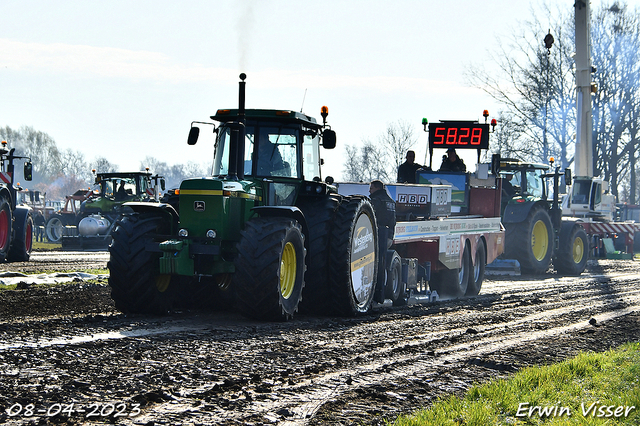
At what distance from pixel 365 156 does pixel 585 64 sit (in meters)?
25.7

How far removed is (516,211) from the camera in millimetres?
18719

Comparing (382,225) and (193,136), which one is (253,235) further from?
(382,225)

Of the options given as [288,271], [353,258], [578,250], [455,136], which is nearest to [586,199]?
[578,250]

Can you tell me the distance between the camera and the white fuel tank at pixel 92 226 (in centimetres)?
2568

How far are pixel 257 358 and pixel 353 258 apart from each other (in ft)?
11.8

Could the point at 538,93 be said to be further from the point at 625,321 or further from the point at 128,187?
the point at 625,321

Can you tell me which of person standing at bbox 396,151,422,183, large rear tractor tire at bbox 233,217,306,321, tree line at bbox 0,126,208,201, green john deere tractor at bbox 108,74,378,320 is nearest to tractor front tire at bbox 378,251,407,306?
green john deere tractor at bbox 108,74,378,320

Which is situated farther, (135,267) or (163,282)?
(163,282)

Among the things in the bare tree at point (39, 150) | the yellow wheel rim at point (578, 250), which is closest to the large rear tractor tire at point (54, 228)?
the yellow wheel rim at point (578, 250)

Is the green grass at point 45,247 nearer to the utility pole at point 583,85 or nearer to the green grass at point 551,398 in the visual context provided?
the utility pole at point 583,85

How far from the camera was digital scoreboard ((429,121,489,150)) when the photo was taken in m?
16.5

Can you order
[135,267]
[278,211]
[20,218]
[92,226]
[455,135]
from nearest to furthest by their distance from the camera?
[135,267]
[278,211]
[455,135]
[20,218]
[92,226]

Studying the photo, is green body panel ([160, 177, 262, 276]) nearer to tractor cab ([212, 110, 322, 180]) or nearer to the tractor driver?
tractor cab ([212, 110, 322, 180])

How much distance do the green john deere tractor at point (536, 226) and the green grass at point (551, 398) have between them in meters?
12.1
